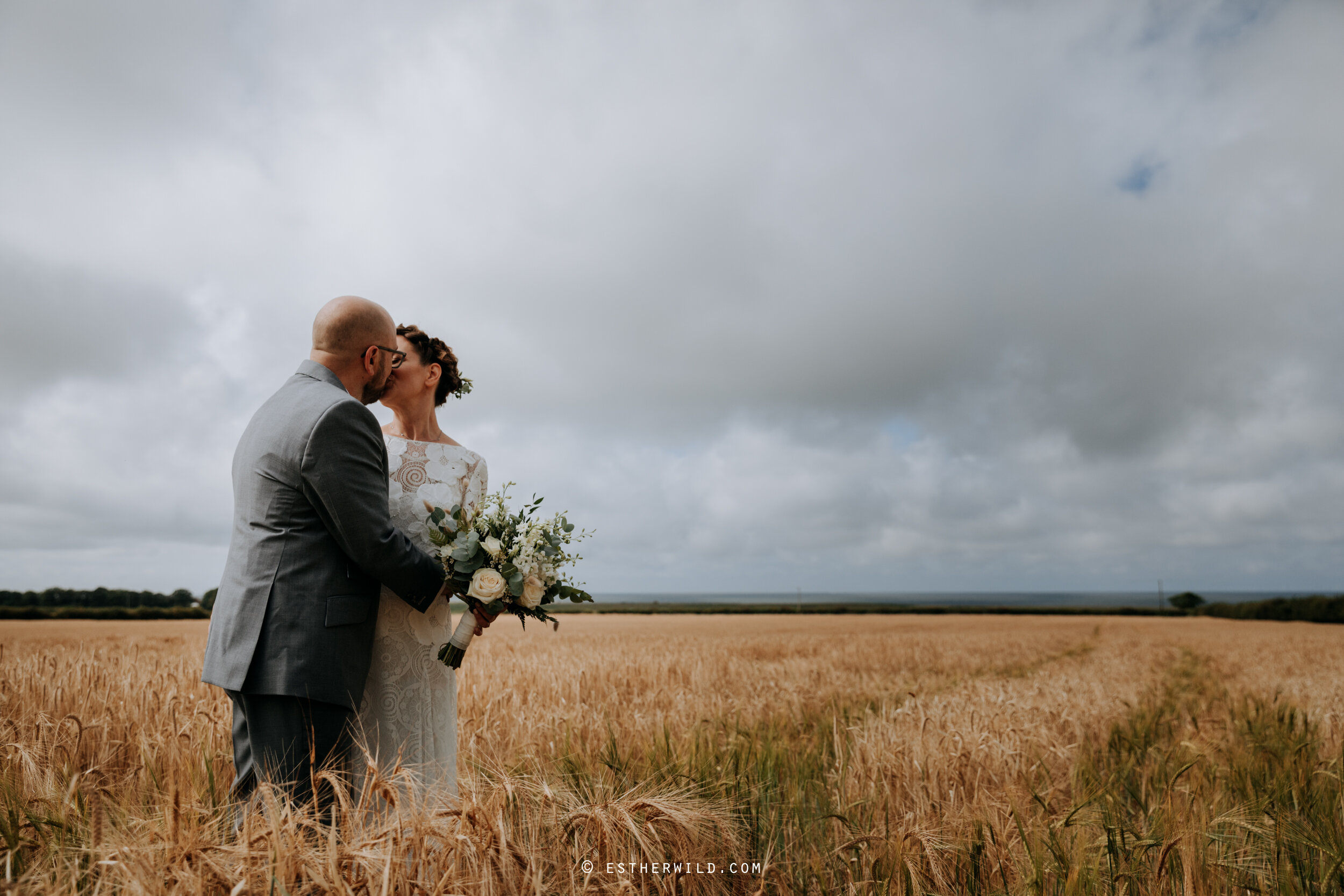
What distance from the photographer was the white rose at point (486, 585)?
2.80 meters

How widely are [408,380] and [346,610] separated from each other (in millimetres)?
1310

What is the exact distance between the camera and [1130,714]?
7449 mm

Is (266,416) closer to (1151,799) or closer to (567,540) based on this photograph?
(567,540)

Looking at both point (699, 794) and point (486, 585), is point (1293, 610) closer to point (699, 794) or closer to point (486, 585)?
point (699, 794)

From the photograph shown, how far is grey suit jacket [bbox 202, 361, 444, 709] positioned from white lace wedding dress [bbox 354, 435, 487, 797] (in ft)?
1.11

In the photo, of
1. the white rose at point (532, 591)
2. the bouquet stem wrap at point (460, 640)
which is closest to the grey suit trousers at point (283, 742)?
the bouquet stem wrap at point (460, 640)

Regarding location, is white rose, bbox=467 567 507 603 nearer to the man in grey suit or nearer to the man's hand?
the man's hand

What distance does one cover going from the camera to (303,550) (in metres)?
2.48

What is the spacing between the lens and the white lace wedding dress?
2973 mm

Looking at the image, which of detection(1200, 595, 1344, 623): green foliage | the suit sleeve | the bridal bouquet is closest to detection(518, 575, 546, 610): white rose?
the bridal bouquet

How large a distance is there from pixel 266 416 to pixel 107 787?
7.21 ft

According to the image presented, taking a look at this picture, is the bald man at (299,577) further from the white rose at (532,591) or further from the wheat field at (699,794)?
the white rose at (532,591)

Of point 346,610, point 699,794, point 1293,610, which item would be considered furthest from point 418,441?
point 1293,610

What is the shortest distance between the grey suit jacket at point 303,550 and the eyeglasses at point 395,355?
13.9 inches
